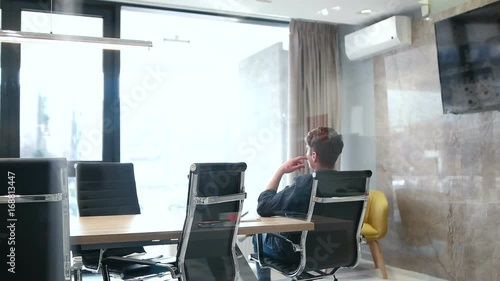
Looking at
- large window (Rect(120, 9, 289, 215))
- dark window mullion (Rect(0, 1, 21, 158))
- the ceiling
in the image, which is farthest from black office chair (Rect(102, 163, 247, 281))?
the ceiling

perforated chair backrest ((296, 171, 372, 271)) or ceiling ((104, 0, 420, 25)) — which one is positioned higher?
ceiling ((104, 0, 420, 25))

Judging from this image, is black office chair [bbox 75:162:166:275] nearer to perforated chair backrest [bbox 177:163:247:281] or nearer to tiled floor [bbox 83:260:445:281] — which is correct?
perforated chair backrest [bbox 177:163:247:281]

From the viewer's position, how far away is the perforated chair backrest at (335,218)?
2.69m

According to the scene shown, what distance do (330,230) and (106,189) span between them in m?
1.53

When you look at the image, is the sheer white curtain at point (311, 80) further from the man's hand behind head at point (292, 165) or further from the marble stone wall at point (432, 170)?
the man's hand behind head at point (292, 165)

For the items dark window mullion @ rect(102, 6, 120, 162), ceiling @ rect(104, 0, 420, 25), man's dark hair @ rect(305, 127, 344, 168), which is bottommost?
man's dark hair @ rect(305, 127, 344, 168)

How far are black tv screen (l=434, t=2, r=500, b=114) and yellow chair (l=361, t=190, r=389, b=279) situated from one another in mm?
1032

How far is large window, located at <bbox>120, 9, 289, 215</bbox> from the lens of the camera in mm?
4664

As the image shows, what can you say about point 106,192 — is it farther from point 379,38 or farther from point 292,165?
point 379,38

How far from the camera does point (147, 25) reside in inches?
188

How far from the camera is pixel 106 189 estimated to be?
10.7 feet

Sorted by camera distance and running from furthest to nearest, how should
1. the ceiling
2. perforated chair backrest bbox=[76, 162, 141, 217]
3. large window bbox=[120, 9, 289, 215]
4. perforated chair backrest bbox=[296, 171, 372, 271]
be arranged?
large window bbox=[120, 9, 289, 215], the ceiling, perforated chair backrest bbox=[76, 162, 141, 217], perforated chair backrest bbox=[296, 171, 372, 271]

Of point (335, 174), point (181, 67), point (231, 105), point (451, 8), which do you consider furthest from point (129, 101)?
point (451, 8)

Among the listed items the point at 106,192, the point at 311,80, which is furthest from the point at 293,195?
the point at 311,80
